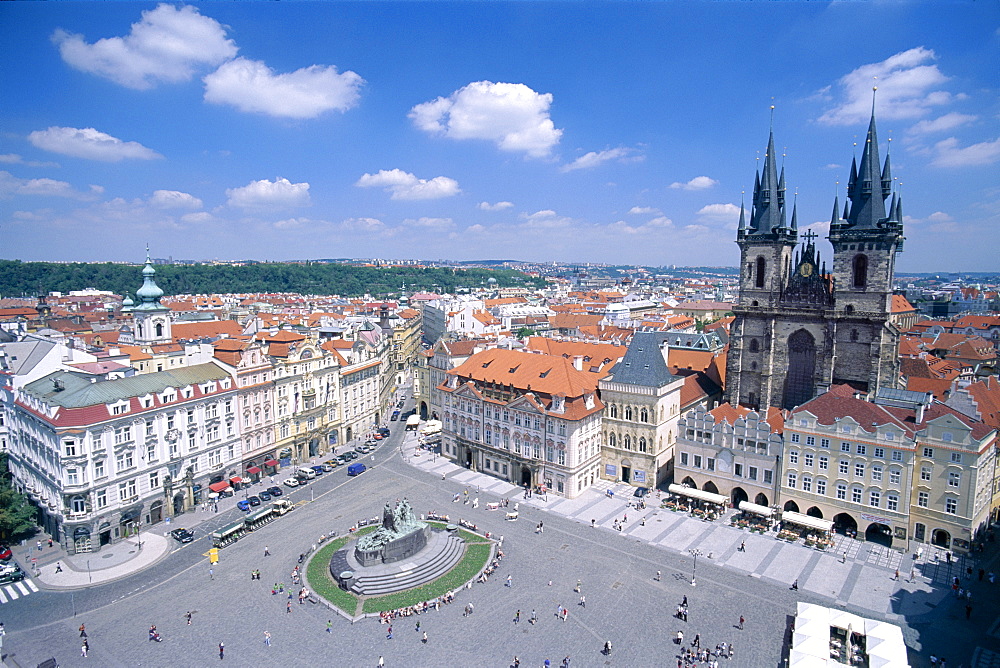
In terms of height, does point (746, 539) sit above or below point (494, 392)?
below

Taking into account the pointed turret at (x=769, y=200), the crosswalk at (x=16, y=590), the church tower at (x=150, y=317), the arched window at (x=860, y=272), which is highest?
the pointed turret at (x=769, y=200)

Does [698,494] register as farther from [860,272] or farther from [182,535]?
[182,535]

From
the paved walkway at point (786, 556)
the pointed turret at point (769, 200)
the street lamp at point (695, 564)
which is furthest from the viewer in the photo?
the pointed turret at point (769, 200)

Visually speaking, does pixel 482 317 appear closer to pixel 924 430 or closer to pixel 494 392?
pixel 494 392

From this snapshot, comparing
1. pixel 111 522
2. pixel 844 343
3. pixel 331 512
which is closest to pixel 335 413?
pixel 331 512

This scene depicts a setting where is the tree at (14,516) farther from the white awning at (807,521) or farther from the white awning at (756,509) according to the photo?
the white awning at (807,521)

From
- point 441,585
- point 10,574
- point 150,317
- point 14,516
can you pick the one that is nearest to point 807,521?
point 441,585

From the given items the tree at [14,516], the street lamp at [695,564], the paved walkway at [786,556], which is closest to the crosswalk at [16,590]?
the tree at [14,516]
